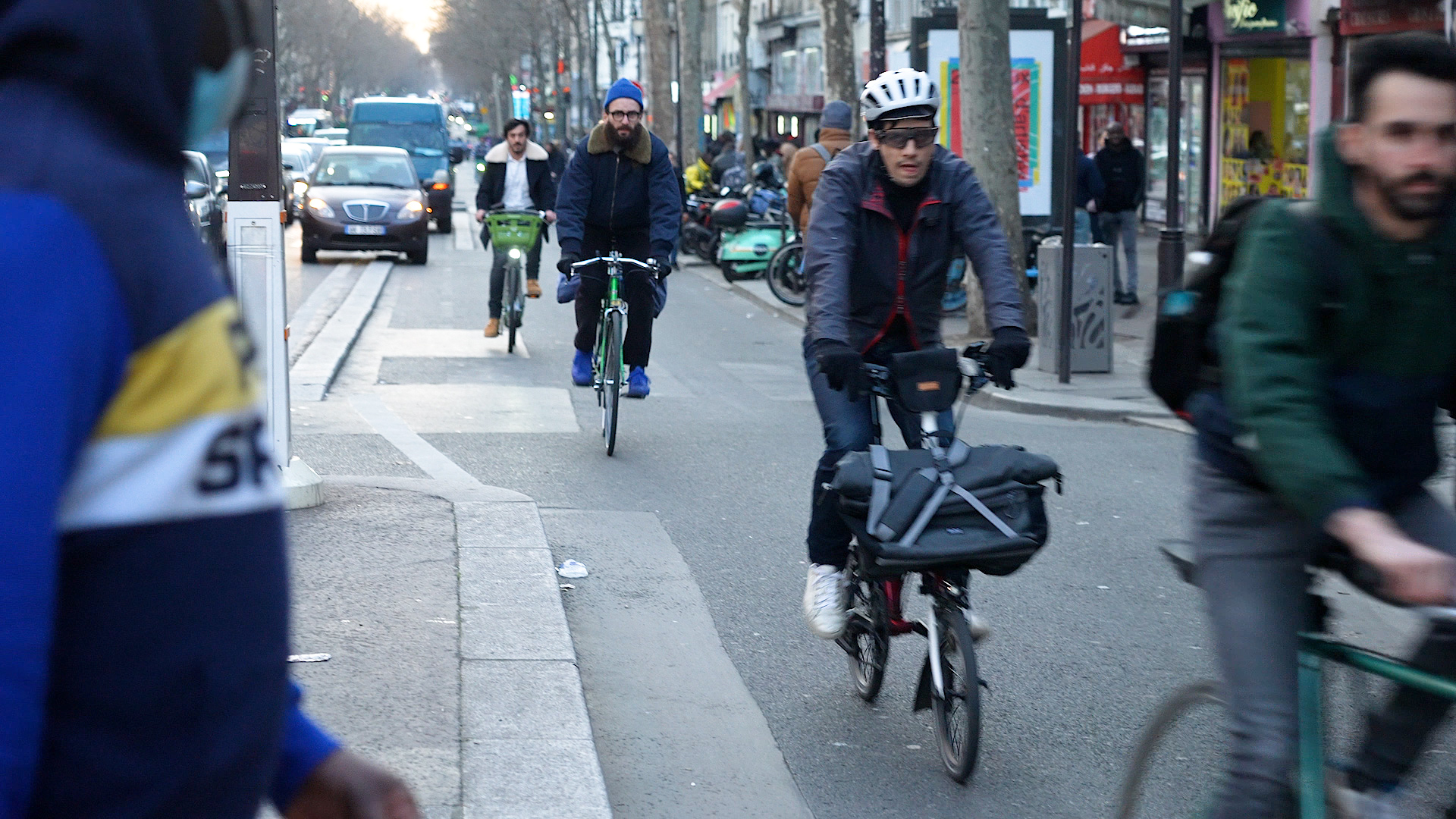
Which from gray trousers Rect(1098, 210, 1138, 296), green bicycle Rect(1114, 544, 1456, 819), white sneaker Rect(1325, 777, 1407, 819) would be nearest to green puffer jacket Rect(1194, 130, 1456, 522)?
green bicycle Rect(1114, 544, 1456, 819)

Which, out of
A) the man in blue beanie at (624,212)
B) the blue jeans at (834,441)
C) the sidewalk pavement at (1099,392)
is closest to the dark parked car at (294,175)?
the sidewalk pavement at (1099,392)

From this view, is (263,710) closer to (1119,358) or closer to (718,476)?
(718,476)

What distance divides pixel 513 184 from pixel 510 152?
29 centimetres

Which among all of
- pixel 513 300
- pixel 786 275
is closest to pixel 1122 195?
pixel 786 275

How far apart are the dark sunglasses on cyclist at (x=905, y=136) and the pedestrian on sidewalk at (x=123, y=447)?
11.5ft

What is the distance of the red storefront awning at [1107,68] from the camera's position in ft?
96.6

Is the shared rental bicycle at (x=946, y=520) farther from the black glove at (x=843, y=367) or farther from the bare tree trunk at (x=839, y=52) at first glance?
the bare tree trunk at (x=839, y=52)

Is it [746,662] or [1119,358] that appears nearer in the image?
[746,662]

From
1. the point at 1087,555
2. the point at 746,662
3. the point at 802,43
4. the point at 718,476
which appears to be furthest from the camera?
the point at 802,43

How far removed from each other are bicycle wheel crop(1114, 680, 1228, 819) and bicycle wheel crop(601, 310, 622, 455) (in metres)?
5.97

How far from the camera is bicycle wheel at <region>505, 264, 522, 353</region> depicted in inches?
548

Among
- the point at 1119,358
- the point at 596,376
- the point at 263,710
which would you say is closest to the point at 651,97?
the point at 1119,358

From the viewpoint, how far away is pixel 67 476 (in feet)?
4.00

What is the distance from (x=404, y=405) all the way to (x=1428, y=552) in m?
9.06
